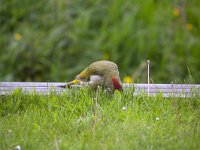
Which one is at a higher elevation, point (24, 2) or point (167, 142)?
point (24, 2)

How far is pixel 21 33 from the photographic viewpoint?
30.5 ft

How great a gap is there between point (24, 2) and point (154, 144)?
526cm

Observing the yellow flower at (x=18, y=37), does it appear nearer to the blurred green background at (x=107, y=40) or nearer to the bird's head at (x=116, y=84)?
the blurred green background at (x=107, y=40)

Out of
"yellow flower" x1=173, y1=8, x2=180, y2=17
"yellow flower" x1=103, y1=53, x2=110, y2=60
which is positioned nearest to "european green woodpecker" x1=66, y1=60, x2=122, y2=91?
"yellow flower" x1=103, y1=53, x2=110, y2=60

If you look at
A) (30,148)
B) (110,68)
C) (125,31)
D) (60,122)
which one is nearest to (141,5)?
(125,31)

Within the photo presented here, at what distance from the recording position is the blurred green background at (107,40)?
8.85 m

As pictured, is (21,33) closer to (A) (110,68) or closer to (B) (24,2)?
(B) (24,2)

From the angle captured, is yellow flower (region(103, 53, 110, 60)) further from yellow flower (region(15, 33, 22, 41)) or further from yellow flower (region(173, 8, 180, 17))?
yellow flower (region(15, 33, 22, 41))

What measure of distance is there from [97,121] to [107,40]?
3.84 meters

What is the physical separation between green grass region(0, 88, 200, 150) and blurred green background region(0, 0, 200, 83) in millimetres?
2675

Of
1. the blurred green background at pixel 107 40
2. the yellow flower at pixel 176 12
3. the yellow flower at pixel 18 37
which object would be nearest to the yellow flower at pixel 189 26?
the blurred green background at pixel 107 40

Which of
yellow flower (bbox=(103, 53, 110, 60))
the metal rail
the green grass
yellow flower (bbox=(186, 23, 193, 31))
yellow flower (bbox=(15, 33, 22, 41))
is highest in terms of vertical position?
yellow flower (bbox=(186, 23, 193, 31))

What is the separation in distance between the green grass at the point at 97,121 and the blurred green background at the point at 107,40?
8.77 feet

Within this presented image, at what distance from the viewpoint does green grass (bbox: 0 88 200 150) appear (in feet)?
16.2
